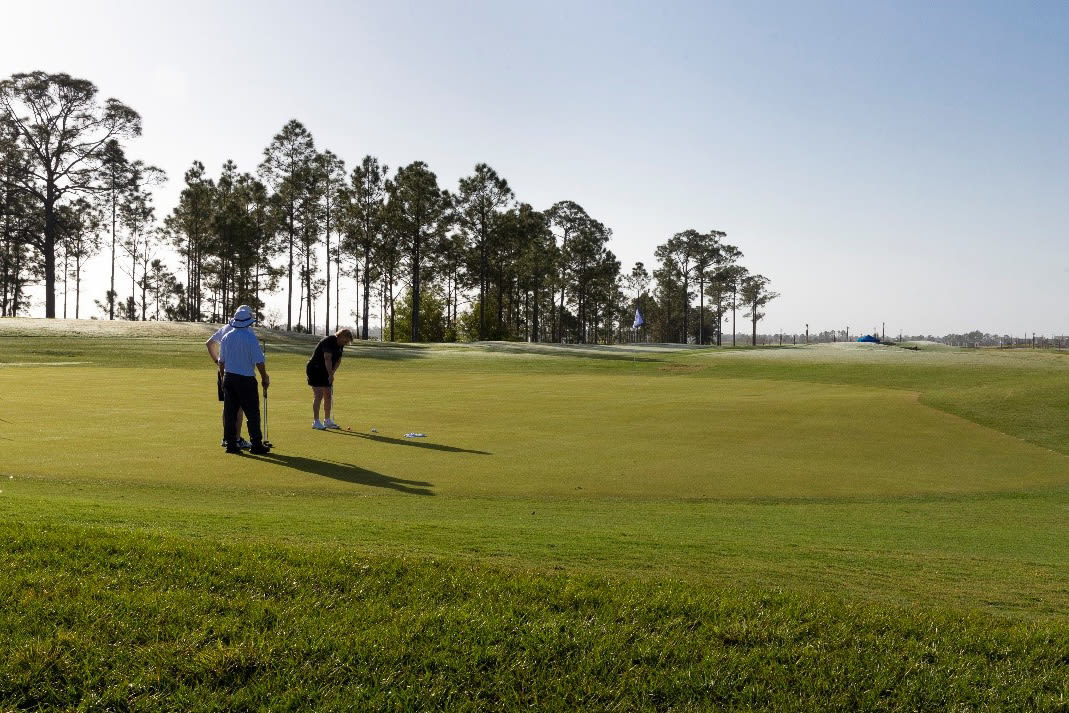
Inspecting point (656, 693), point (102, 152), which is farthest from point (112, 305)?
point (656, 693)

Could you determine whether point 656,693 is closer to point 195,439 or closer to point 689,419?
point 195,439

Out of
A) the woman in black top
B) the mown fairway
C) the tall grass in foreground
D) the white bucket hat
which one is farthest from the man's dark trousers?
the tall grass in foreground

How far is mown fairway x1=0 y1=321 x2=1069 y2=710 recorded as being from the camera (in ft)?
14.1

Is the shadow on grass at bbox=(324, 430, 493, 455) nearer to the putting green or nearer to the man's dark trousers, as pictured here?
the putting green

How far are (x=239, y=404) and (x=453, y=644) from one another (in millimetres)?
10195

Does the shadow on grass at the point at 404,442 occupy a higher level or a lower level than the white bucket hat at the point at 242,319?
lower

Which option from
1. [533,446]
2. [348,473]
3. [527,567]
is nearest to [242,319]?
[348,473]

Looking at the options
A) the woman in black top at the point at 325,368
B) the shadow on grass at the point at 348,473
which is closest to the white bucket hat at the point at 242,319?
the woman in black top at the point at 325,368

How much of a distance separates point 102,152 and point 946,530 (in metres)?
75.5

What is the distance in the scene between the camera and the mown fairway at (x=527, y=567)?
4312mm

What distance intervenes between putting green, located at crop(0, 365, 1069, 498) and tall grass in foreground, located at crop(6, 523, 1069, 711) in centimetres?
524

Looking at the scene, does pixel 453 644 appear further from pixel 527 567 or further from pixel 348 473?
pixel 348 473

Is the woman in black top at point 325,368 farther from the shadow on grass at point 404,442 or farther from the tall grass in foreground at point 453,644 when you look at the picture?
the tall grass in foreground at point 453,644

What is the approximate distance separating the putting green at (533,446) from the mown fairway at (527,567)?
0.11 m
